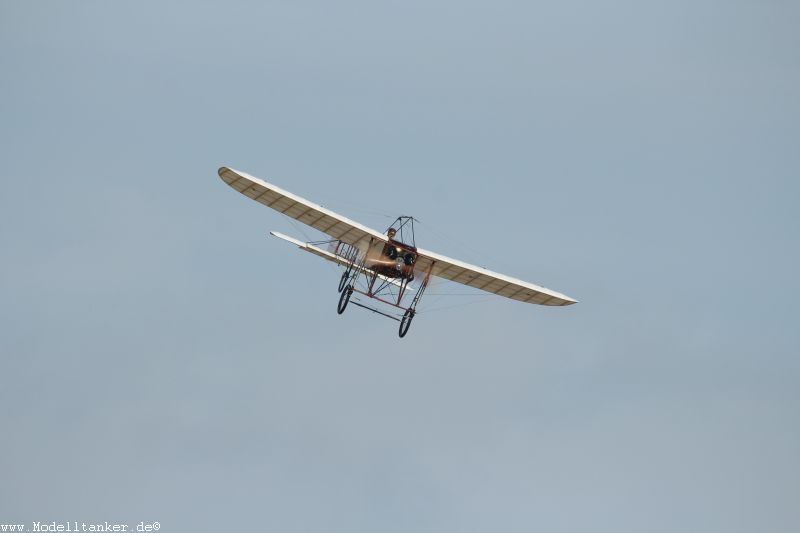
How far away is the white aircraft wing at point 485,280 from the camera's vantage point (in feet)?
199

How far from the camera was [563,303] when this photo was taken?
64625 millimetres

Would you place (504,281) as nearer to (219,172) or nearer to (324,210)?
(324,210)

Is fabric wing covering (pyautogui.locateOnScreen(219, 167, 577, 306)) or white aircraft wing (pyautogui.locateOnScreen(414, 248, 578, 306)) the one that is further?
white aircraft wing (pyautogui.locateOnScreen(414, 248, 578, 306))

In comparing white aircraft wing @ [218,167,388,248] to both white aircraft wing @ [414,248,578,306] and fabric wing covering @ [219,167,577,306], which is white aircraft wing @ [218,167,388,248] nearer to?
fabric wing covering @ [219,167,577,306]

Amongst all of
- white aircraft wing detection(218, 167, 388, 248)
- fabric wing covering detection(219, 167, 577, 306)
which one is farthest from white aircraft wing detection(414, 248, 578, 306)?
white aircraft wing detection(218, 167, 388, 248)

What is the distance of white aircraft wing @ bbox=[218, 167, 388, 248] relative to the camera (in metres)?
58.4

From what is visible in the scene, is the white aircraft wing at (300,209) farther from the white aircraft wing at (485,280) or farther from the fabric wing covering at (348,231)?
the white aircraft wing at (485,280)

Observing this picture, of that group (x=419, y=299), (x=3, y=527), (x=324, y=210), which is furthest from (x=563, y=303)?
(x=3, y=527)

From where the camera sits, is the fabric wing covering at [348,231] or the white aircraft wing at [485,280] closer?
the fabric wing covering at [348,231]

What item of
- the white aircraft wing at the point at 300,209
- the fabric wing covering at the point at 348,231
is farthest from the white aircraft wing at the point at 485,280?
the white aircraft wing at the point at 300,209

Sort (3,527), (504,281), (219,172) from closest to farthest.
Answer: (219,172)
(504,281)
(3,527)

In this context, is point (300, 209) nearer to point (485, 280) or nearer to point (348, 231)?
point (348, 231)

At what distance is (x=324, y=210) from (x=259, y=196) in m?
2.66

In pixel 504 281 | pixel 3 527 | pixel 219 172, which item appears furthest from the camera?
pixel 3 527
